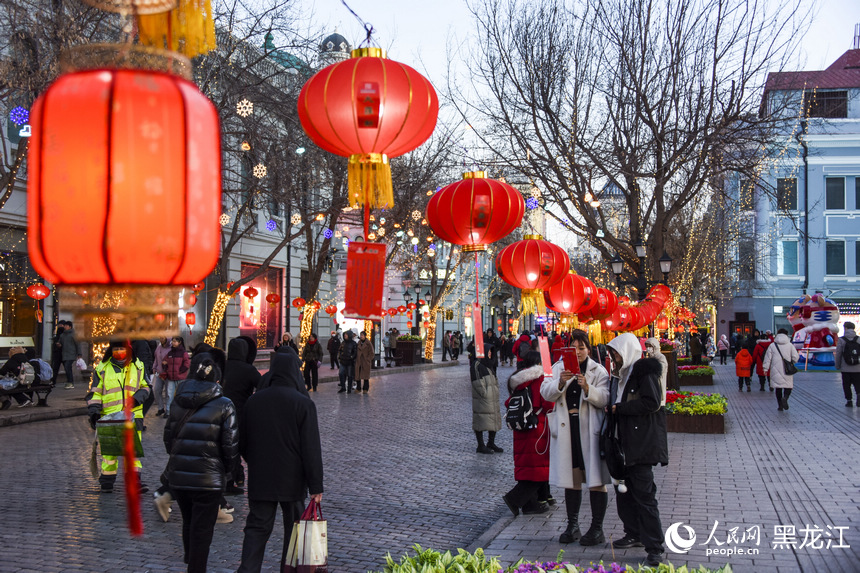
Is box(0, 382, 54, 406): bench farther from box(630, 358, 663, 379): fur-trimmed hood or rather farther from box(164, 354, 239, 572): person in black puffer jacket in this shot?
box(630, 358, 663, 379): fur-trimmed hood

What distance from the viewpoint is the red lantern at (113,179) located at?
2523mm

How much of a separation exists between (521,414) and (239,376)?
2.96 meters

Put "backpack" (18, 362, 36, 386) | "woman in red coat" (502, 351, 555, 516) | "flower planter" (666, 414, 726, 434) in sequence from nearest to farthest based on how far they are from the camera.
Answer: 1. "woman in red coat" (502, 351, 555, 516)
2. "flower planter" (666, 414, 726, 434)
3. "backpack" (18, 362, 36, 386)

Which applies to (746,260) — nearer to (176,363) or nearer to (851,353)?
(851,353)

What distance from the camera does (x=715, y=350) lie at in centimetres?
5172

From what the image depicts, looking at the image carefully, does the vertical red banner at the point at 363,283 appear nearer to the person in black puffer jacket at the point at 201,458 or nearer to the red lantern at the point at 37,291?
the person in black puffer jacket at the point at 201,458

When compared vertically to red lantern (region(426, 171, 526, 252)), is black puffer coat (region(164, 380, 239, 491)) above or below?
below

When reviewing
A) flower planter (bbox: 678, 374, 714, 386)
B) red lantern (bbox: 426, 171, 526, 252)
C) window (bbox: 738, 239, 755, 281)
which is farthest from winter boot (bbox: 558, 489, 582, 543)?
window (bbox: 738, 239, 755, 281)

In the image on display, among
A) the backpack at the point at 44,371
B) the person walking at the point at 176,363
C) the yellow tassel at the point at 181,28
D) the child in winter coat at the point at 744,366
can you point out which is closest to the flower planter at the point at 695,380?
the child in winter coat at the point at 744,366

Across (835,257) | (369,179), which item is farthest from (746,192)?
(369,179)

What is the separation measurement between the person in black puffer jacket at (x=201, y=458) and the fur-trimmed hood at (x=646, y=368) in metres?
3.20

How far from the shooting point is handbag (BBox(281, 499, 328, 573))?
501cm

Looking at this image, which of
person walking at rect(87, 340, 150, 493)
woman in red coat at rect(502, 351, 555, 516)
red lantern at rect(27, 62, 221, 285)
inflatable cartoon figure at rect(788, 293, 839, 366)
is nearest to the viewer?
red lantern at rect(27, 62, 221, 285)

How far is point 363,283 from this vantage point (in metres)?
6.39
